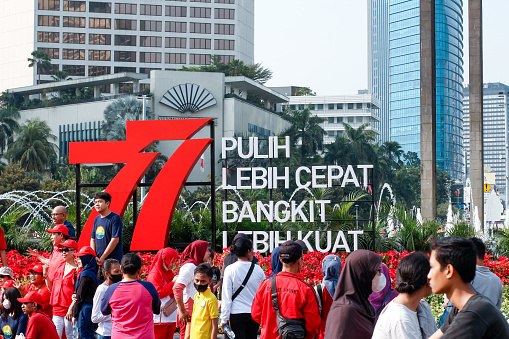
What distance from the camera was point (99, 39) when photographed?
94500mm

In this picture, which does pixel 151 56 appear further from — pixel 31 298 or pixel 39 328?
pixel 39 328

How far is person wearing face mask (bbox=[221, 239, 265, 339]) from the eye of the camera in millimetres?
6387

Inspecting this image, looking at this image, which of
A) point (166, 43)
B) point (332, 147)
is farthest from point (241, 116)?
point (166, 43)

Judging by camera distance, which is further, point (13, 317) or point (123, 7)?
point (123, 7)

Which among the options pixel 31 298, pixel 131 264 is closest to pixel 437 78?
pixel 31 298

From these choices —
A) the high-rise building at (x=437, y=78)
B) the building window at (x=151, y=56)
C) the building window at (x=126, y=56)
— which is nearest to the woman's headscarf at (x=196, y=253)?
the building window at (x=151, y=56)

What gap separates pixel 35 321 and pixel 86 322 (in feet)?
1.82

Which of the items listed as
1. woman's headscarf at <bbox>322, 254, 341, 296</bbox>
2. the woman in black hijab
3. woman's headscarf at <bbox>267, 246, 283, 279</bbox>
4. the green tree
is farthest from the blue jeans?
the green tree

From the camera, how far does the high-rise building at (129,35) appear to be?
93062mm

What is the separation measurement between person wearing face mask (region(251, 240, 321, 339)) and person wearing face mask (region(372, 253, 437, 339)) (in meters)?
1.37

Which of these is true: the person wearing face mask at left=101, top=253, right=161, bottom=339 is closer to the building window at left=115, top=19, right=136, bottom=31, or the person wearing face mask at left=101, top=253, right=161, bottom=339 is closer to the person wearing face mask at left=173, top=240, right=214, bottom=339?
the person wearing face mask at left=173, top=240, right=214, bottom=339

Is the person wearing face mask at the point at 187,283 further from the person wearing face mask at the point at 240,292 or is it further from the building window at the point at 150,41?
the building window at the point at 150,41

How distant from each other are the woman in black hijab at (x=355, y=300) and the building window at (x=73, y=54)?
93.9 m

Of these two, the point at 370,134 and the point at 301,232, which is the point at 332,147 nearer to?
the point at 370,134
